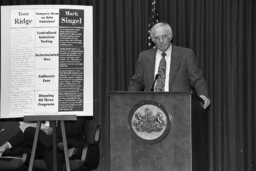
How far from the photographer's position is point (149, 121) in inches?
131

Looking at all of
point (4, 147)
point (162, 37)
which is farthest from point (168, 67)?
point (4, 147)

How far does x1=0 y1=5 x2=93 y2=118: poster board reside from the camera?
365cm

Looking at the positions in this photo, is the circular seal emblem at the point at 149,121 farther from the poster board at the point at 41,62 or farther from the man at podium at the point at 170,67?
the man at podium at the point at 170,67

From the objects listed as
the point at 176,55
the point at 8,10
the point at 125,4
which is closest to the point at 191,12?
the point at 125,4

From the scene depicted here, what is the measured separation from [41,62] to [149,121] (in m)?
0.99

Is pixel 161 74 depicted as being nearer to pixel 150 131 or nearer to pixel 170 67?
pixel 170 67

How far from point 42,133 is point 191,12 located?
6.94 feet

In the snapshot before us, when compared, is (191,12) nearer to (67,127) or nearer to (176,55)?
(176,55)

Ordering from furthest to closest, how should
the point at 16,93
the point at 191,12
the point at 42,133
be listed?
the point at 191,12, the point at 42,133, the point at 16,93

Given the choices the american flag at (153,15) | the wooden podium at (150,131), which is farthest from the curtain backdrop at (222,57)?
the wooden podium at (150,131)

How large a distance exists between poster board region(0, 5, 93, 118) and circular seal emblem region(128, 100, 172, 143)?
544 mm

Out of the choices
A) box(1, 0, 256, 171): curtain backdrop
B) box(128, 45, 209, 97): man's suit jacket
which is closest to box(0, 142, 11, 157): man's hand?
box(128, 45, 209, 97): man's suit jacket

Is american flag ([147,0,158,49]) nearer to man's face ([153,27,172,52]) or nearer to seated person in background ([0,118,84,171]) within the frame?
man's face ([153,27,172,52])

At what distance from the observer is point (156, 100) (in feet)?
10.9
